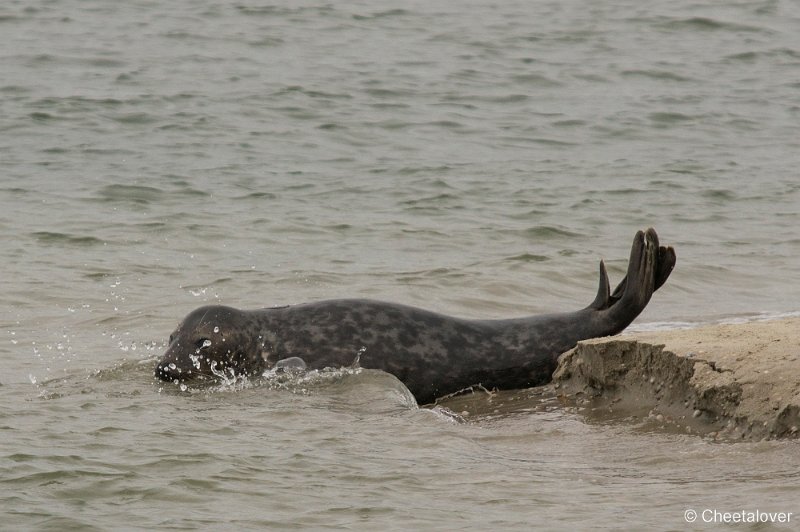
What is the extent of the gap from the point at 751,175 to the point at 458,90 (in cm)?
538

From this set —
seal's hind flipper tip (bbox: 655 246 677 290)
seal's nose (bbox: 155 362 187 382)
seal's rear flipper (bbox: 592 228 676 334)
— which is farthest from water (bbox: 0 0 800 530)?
seal's hind flipper tip (bbox: 655 246 677 290)

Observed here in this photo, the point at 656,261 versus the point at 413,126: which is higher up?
the point at 656,261

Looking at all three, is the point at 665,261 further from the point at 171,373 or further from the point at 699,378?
the point at 171,373

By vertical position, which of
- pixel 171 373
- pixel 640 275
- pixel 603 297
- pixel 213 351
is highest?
pixel 640 275

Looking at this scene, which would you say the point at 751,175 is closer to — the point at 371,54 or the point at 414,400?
the point at 371,54

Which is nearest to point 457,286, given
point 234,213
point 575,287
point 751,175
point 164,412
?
point 575,287

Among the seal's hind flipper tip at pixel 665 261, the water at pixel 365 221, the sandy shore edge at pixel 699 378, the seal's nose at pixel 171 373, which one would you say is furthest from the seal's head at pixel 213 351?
the seal's hind flipper tip at pixel 665 261

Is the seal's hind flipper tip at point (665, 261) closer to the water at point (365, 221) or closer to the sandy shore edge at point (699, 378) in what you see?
the sandy shore edge at point (699, 378)

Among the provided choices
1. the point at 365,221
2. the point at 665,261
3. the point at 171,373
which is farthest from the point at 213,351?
the point at 365,221

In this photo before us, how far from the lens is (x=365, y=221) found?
1220 centimetres

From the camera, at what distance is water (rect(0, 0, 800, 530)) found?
496 centimetres

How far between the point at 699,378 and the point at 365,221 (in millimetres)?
6631

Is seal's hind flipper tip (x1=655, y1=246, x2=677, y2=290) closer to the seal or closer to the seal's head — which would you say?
the seal

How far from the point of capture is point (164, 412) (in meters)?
6.09
